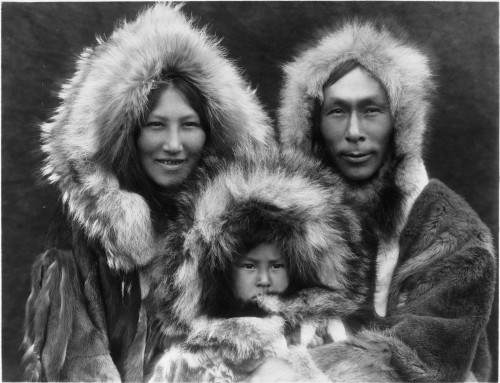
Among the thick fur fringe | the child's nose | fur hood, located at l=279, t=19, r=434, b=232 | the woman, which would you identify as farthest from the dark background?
the child's nose

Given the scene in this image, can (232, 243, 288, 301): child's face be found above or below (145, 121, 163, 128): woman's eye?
below

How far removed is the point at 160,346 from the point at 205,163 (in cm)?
53

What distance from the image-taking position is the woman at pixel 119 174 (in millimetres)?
2254

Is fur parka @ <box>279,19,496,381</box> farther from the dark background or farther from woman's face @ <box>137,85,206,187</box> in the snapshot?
the dark background

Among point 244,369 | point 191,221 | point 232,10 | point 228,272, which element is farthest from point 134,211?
point 232,10

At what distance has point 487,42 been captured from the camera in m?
3.01

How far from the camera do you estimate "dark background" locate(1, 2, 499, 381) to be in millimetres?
3066

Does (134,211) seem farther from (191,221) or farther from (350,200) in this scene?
(350,200)

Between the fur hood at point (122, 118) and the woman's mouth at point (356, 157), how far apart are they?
268 millimetres

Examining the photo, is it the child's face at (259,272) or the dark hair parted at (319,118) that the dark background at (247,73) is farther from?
the child's face at (259,272)

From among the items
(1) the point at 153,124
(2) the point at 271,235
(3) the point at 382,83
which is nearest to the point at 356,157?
(3) the point at 382,83

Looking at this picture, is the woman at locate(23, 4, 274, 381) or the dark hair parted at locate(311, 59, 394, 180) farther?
the dark hair parted at locate(311, 59, 394, 180)

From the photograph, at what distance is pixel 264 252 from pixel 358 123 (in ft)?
1.61

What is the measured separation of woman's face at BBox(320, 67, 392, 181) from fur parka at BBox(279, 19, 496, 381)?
27 mm
